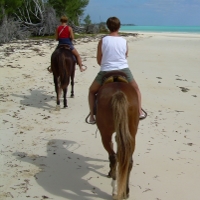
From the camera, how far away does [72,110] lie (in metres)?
7.50

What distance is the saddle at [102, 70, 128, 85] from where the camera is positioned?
3949 millimetres

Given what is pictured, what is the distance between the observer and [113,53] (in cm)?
410

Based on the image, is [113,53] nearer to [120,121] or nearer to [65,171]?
[120,121]

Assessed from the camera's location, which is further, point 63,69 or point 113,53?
point 63,69

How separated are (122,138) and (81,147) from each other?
2016mm

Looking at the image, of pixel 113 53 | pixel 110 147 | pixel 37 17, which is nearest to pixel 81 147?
pixel 110 147

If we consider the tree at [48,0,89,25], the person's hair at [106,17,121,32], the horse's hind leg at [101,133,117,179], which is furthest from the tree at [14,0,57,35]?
the horse's hind leg at [101,133,117,179]

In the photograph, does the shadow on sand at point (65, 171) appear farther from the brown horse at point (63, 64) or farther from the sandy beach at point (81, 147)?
the brown horse at point (63, 64)

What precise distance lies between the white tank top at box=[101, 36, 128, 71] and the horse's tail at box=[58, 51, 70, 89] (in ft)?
11.0

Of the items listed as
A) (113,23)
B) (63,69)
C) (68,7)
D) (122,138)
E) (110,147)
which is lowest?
(110,147)

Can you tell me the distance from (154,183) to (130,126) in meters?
1.02

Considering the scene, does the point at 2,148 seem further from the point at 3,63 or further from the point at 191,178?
the point at 3,63

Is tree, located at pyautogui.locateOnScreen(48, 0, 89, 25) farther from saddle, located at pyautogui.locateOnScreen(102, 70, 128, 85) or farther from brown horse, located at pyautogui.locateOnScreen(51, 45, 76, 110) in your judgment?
saddle, located at pyautogui.locateOnScreen(102, 70, 128, 85)

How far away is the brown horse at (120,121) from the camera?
3.40 metres
